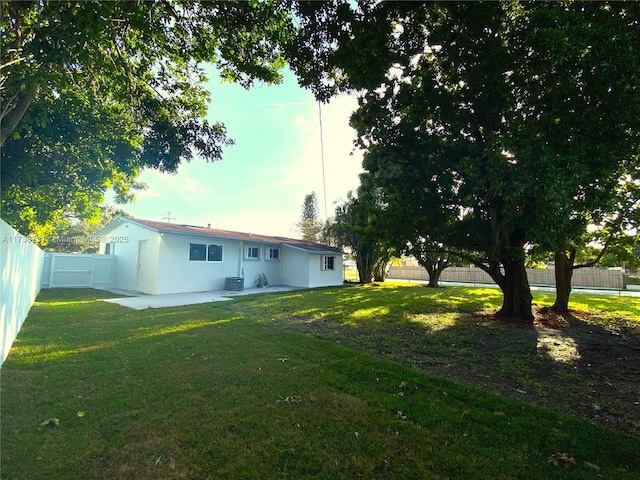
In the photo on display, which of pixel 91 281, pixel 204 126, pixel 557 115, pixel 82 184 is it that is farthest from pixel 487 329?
pixel 91 281

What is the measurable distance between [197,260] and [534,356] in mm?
14060

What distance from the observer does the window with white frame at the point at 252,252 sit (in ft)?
59.7

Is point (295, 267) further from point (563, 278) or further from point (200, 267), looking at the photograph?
point (563, 278)

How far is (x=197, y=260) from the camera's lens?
15602 millimetres

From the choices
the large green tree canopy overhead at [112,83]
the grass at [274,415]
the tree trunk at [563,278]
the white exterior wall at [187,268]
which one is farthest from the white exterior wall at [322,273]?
the grass at [274,415]

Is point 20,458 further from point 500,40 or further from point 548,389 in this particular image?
point 500,40

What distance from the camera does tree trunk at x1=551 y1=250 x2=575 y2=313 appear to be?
1080 cm

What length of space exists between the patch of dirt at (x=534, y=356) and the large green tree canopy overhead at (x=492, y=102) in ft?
6.19

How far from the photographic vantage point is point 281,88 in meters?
9.12

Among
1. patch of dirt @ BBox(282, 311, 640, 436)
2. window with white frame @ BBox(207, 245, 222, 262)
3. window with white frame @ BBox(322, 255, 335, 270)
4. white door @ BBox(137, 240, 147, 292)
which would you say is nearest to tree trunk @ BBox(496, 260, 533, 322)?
patch of dirt @ BBox(282, 311, 640, 436)

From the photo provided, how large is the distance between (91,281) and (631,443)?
1980 centimetres

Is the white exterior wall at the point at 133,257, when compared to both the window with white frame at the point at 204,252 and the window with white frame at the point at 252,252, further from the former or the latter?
the window with white frame at the point at 252,252

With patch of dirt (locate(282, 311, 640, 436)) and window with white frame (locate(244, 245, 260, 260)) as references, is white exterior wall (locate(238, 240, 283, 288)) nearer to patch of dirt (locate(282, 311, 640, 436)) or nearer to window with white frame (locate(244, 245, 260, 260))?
window with white frame (locate(244, 245, 260, 260))

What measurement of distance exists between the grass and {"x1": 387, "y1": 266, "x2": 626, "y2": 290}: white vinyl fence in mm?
21201
